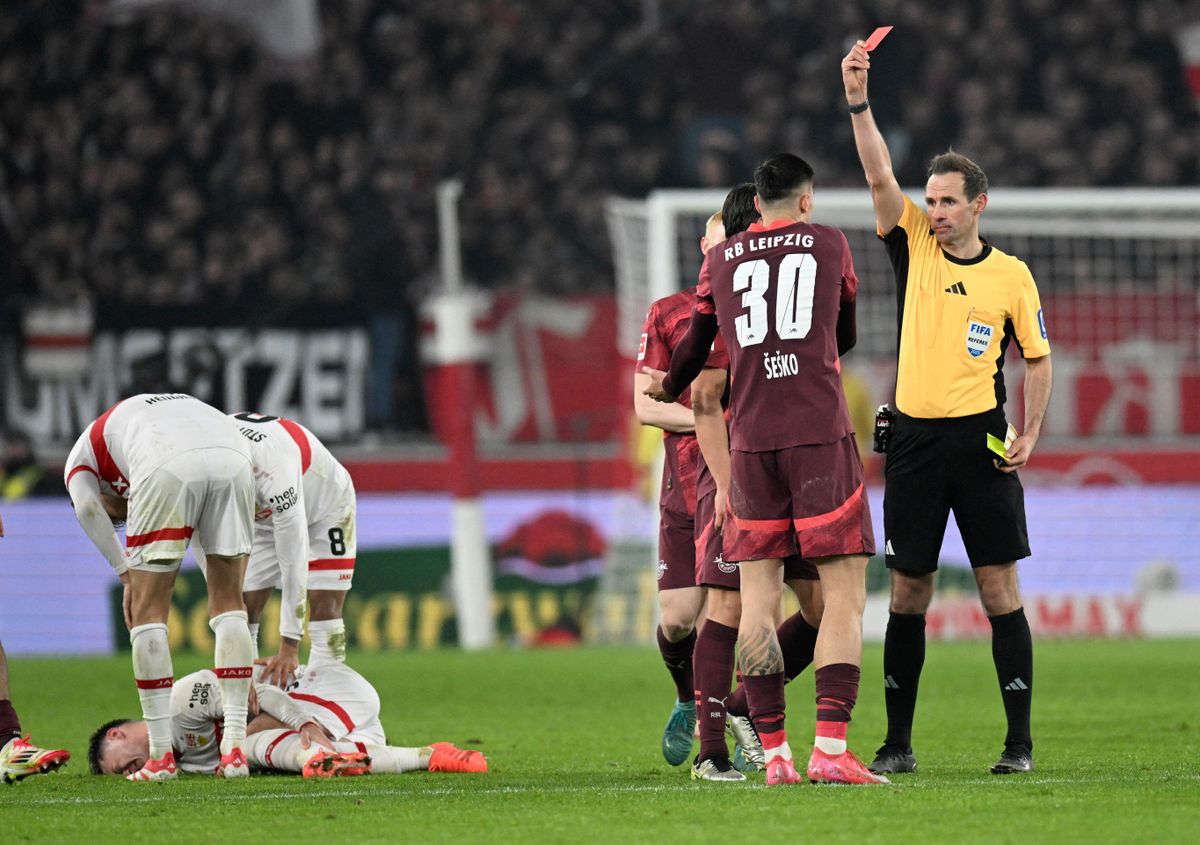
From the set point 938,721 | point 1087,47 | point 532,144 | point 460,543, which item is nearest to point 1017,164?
point 1087,47

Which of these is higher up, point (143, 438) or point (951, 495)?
point (143, 438)

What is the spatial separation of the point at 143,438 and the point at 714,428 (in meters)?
2.14

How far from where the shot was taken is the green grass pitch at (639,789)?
4.74 meters

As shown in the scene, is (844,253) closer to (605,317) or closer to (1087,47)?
(605,317)

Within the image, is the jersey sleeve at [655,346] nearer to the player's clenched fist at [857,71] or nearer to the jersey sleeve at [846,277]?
the jersey sleeve at [846,277]

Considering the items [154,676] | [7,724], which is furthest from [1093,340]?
[7,724]

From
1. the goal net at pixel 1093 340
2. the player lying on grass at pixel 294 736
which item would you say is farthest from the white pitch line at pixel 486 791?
the goal net at pixel 1093 340

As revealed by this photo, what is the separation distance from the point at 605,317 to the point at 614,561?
2.41 m

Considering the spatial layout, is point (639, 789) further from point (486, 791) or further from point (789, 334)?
point (789, 334)

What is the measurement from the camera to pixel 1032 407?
6.06 meters

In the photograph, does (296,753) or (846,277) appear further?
(296,753)

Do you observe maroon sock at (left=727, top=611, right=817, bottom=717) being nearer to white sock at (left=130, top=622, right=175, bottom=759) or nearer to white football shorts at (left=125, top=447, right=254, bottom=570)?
white football shorts at (left=125, top=447, right=254, bottom=570)

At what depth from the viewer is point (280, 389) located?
15.7 m

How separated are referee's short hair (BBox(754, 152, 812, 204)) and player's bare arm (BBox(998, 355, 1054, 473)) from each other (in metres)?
1.03
